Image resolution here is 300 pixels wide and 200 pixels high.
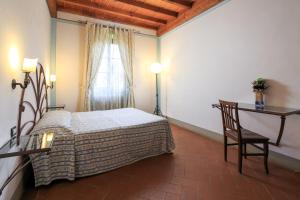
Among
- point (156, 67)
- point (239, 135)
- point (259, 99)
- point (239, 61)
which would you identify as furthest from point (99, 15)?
point (239, 135)

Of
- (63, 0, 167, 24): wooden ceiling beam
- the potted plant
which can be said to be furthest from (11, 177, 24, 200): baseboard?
(63, 0, 167, 24): wooden ceiling beam

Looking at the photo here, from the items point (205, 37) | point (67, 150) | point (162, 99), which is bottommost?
point (67, 150)

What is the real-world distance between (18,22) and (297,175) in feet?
11.9

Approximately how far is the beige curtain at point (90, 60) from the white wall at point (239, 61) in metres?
1.96

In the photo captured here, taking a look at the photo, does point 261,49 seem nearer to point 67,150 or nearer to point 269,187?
point 269,187

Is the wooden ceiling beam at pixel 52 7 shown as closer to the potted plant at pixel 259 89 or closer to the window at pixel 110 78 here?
the window at pixel 110 78

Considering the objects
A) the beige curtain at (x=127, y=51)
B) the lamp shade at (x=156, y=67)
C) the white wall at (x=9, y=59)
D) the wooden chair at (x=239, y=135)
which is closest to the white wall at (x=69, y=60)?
the beige curtain at (x=127, y=51)

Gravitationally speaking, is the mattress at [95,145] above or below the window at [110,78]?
below

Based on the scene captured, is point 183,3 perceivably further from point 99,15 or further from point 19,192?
point 19,192

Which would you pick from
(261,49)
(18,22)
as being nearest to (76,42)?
(18,22)

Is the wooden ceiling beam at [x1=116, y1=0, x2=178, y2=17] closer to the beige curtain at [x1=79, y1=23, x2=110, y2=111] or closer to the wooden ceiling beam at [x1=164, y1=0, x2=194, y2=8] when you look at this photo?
the wooden ceiling beam at [x1=164, y1=0, x2=194, y2=8]

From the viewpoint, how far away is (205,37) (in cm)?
349

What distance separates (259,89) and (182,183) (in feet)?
5.69

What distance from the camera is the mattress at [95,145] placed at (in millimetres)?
1880
